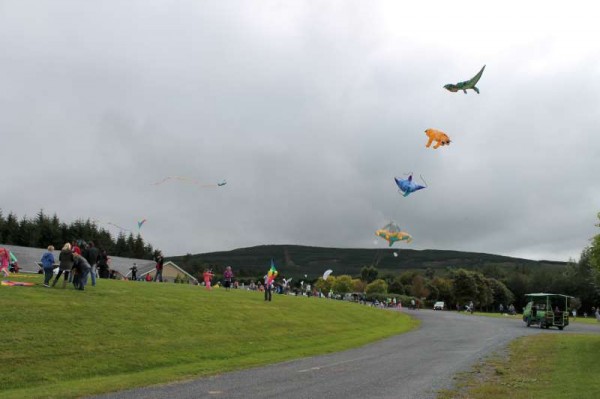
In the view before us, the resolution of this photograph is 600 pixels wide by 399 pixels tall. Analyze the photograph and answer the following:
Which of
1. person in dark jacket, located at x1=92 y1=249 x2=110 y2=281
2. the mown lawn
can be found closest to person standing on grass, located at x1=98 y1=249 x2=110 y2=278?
person in dark jacket, located at x1=92 y1=249 x2=110 y2=281

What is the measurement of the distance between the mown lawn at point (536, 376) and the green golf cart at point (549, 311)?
76.2ft

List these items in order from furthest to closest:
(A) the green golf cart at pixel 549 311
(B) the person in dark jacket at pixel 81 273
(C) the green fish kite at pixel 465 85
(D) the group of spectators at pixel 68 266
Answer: (A) the green golf cart at pixel 549 311, (B) the person in dark jacket at pixel 81 273, (D) the group of spectators at pixel 68 266, (C) the green fish kite at pixel 465 85

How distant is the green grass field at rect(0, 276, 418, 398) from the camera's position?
1789 centimetres

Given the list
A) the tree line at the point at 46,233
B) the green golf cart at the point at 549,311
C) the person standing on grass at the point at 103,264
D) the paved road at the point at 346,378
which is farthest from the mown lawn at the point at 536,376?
the tree line at the point at 46,233

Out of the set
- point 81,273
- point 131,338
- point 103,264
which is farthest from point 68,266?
point 103,264

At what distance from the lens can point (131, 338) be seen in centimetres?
2331

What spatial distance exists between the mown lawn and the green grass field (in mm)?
8397

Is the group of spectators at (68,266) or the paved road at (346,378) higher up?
the group of spectators at (68,266)

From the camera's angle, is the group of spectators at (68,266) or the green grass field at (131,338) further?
the group of spectators at (68,266)

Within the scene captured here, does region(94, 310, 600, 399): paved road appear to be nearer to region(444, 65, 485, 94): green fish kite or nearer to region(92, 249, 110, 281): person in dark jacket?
region(444, 65, 485, 94): green fish kite

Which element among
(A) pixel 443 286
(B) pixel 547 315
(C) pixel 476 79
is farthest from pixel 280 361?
(A) pixel 443 286

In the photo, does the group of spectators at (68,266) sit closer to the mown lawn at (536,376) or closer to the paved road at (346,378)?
the paved road at (346,378)

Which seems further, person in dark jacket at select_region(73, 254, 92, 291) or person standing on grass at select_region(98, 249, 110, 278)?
person standing on grass at select_region(98, 249, 110, 278)

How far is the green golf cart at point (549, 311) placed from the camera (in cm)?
5159
